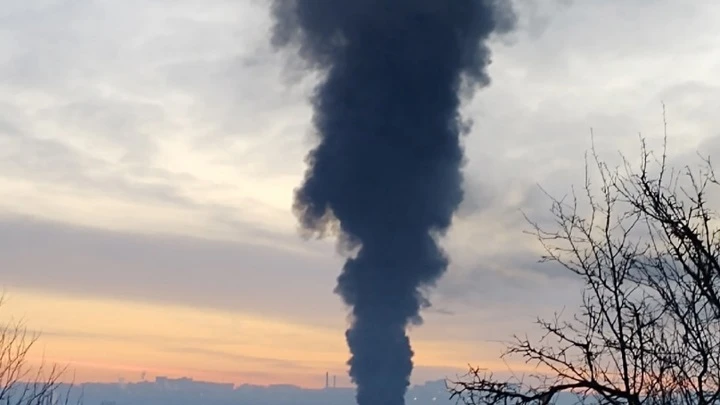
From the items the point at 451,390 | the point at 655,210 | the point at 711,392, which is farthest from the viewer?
the point at 451,390

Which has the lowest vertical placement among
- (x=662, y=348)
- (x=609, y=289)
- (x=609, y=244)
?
(x=662, y=348)

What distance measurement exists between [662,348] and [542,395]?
1.28 meters

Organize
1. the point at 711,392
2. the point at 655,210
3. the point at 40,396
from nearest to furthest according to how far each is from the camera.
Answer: the point at 711,392 < the point at 655,210 < the point at 40,396

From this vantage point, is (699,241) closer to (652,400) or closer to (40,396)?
(652,400)

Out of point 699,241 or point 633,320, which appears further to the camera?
point 633,320

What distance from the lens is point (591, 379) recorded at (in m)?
6.73

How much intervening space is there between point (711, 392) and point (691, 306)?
736 millimetres

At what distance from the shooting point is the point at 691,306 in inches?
263

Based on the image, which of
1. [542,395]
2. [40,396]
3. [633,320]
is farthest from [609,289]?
[40,396]

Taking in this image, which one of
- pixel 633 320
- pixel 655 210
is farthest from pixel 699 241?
pixel 633 320

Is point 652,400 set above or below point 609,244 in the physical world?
below

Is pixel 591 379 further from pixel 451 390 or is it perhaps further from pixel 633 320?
pixel 451 390

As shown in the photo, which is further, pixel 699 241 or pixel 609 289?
pixel 609 289

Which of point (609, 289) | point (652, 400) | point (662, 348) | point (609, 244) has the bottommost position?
point (652, 400)
